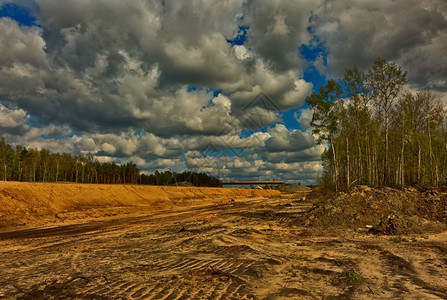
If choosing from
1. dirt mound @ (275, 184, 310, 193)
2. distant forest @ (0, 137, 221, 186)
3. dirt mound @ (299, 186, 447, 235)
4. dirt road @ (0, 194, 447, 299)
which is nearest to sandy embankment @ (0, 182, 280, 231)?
dirt road @ (0, 194, 447, 299)

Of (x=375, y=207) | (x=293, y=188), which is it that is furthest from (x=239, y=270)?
(x=293, y=188)

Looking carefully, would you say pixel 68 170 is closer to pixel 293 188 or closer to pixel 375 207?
pixel 293 188

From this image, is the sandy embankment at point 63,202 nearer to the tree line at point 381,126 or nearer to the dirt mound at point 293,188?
the tree line at point 381,126

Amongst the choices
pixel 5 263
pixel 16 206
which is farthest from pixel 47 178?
pixel 5 263

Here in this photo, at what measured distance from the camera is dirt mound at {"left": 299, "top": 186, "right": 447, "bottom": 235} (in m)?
14.9

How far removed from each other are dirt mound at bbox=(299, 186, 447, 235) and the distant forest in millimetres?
57535

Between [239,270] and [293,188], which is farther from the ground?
[239,270]

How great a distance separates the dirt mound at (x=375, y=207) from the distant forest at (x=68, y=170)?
57535 millimetres

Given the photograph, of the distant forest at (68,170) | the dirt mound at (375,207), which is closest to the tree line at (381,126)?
the dirt mound at (375,207)

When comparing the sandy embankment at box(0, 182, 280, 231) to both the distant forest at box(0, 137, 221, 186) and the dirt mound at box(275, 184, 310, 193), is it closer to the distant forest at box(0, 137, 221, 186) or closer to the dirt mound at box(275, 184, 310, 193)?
the distant forest at box(0, 137, 221, 186)

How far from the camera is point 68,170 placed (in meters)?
94.2

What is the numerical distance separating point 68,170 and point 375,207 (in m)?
103

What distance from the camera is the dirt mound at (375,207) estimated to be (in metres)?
14.9

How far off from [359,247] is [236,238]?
16.2 feet
